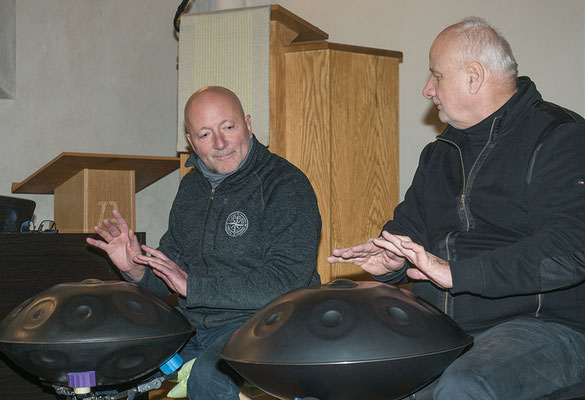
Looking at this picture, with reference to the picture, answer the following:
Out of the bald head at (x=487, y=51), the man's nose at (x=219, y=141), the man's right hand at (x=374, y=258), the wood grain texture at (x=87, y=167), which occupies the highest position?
the bald head at (x=487, y=51)

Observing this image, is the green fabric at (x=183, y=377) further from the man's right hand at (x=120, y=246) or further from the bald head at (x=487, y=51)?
the bald head at (x=487, y=51)

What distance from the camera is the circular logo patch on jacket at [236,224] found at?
85.3 inches

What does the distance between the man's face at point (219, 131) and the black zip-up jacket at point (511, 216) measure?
1.94 feet

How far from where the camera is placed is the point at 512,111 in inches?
71.6

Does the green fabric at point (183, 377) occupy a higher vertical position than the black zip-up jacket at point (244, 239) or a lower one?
lower

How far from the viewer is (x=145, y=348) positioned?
1641 millimetres

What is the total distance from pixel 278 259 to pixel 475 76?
29.1 inches

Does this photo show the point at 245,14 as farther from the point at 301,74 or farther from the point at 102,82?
the point at 102,82

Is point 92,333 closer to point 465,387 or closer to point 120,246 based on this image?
point 120,246

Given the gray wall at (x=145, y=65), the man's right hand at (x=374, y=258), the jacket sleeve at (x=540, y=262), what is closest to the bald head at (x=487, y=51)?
the jacket sleeve at (x=540, y=262)

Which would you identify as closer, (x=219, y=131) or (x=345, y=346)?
(x=345, y=346)

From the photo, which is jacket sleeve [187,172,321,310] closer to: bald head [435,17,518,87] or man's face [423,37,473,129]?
man's face [423,37,473,129]

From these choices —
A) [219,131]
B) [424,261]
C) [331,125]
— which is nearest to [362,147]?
[331,125]

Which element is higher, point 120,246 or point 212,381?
point 120,246
